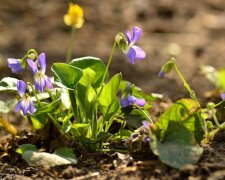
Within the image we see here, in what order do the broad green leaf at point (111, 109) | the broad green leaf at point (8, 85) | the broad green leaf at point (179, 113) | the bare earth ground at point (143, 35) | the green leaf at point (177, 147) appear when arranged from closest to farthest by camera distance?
the green leaf at point (177, 147)
the broad green leaf at point (179, 113)
the broad green leaf at point (111, 109)
the broad green leaf at point (8, 85)
the bare earth ground at point (143, 35)

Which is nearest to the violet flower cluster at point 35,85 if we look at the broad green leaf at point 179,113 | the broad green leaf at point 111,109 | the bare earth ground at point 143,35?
the broad green leaf at point 111,109

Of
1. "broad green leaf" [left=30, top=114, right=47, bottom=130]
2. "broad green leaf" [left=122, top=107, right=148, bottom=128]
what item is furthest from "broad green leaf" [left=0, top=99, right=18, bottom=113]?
"broad green leaf" [left=122, top=107, right=148, bottom=128]

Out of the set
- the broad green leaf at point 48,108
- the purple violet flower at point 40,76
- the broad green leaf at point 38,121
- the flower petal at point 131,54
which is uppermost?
the flower petal at point 131,54

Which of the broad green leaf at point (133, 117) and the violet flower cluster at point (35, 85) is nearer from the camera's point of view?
the violet flower cluster at point (35, 85)

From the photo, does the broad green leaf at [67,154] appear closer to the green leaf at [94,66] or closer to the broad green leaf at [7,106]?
the green leaf at [94,66]

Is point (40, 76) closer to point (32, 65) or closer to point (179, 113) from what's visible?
point (32, 65)

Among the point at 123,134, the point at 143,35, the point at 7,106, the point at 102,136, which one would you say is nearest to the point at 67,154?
the point at 102,136

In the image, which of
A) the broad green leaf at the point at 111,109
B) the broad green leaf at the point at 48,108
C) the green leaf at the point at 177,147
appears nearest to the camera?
the green leaf at the point at 177,147
